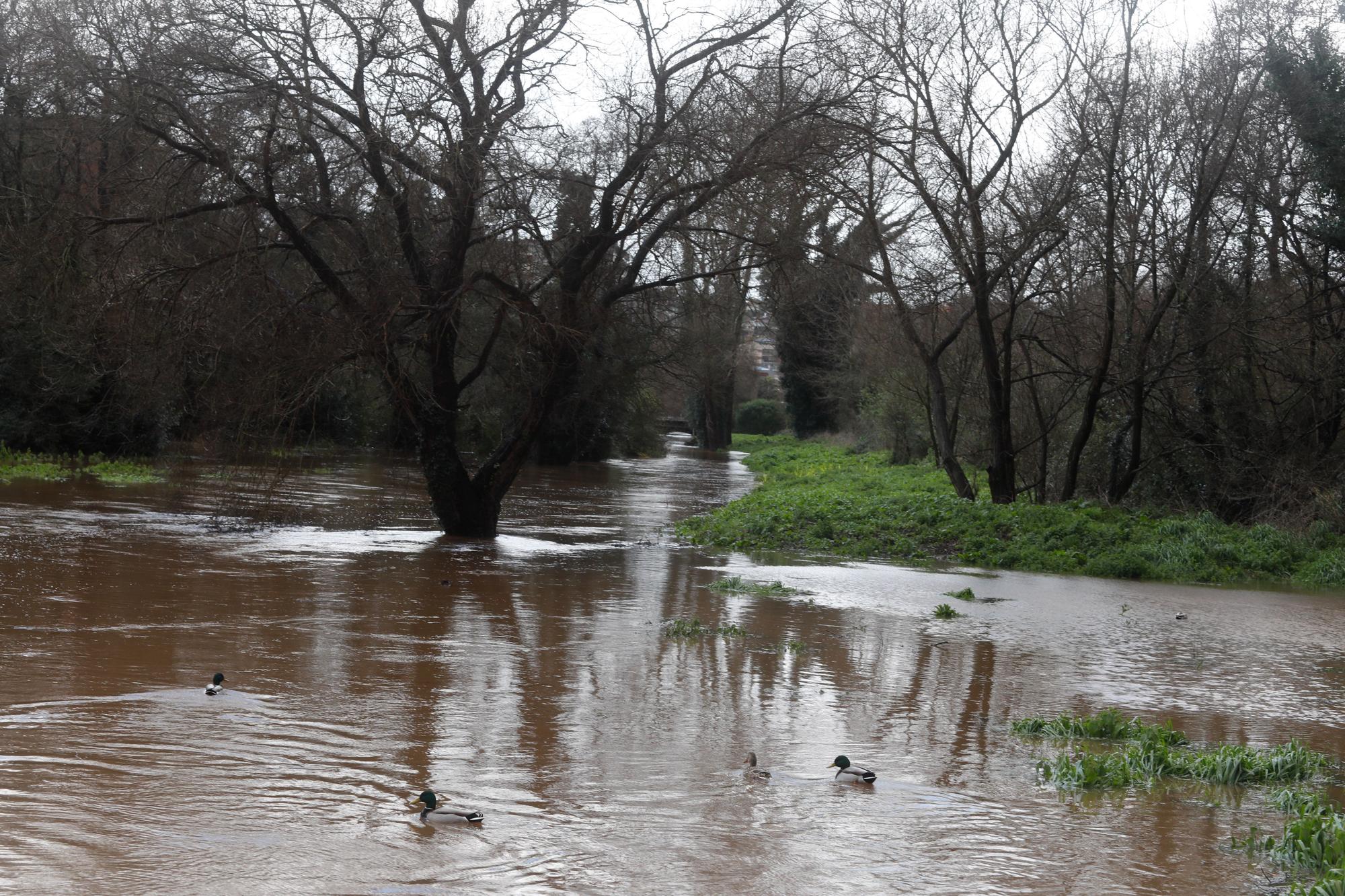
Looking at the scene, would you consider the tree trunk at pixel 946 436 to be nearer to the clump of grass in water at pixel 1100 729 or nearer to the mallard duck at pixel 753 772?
the clump of grass in water at pixel 1100 729

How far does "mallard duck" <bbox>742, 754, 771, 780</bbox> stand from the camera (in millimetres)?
6938

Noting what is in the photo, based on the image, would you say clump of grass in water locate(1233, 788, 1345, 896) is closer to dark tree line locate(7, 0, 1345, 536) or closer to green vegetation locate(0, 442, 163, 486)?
dark tree line locate(7, 0, 1345, 536)

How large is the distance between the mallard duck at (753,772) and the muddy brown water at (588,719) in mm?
84

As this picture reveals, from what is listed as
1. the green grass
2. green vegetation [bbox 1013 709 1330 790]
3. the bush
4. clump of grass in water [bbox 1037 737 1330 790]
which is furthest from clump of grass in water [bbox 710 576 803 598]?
the bush

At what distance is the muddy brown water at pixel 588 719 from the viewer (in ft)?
18.3

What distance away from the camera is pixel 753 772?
6984mm

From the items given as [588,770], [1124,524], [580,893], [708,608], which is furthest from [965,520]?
[580,893]

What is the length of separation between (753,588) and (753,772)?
329 inches

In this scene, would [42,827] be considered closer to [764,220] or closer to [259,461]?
[259,461]

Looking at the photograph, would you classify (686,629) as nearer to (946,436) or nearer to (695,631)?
(695,631)

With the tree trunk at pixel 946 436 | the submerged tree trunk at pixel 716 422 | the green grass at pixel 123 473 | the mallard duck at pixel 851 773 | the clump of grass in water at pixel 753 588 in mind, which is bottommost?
the mallard duck at pixel 851 773

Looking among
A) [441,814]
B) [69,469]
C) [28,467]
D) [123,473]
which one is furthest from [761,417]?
[441,814]

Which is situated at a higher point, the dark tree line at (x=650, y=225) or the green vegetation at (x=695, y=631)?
the dark tree line at (x=650, y=225)

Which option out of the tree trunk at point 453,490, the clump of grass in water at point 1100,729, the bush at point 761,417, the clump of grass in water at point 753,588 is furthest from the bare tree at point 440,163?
the bush at point 761,417
